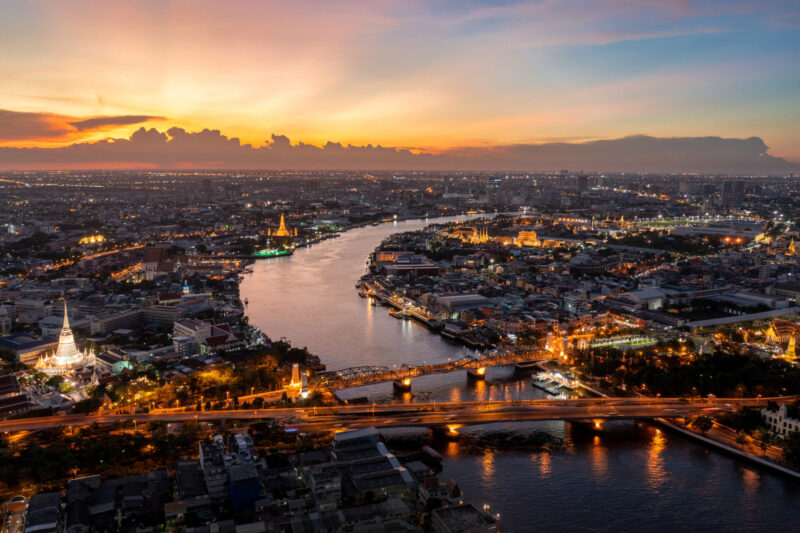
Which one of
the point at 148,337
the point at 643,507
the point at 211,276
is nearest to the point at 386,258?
the point at 211,276

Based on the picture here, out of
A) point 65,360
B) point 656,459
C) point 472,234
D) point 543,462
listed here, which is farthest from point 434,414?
point 472,234

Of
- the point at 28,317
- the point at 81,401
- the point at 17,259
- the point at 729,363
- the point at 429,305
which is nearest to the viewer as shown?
the point at 81,401

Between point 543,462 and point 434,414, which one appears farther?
point 434,414

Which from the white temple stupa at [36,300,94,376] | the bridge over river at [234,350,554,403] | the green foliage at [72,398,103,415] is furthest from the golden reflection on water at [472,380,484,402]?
the white temple stupa at [36,300,94,376]

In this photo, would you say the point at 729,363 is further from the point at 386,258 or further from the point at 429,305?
the point at 386,258

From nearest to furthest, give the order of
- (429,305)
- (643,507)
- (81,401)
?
(643,507) < (81,401) < (429,305)

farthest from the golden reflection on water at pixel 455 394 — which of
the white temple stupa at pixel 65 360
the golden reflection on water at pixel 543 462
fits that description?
the white temple stupa at pixel 65 360

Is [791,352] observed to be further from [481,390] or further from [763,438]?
[481,390]
